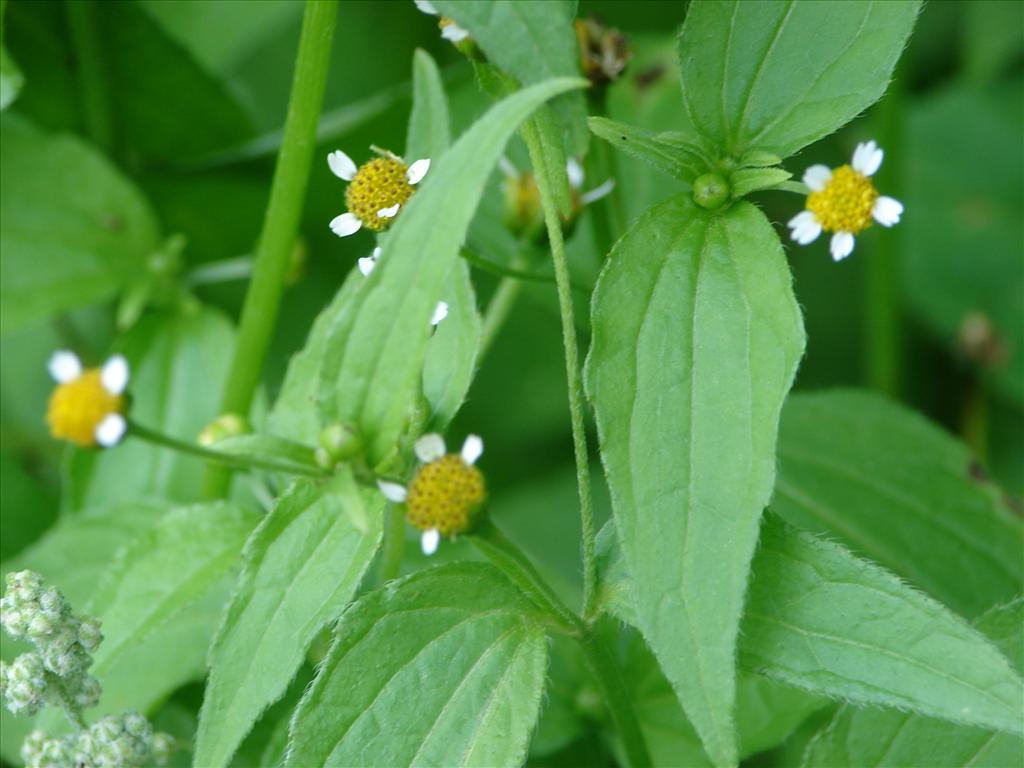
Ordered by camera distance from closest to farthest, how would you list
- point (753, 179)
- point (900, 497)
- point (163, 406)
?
point (753, 179) → point (900, 497) → point (163, 406)

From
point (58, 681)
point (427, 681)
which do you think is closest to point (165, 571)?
point (58, 681)

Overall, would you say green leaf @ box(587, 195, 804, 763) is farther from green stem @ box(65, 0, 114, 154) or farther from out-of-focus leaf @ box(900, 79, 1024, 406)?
out-of-focus leaf @ box(900, 79, 1024, 406)

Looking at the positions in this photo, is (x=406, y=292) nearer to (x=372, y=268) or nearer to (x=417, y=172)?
(x=372, y=268)

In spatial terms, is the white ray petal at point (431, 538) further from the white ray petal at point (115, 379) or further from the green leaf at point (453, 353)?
the white ray petal at point (115, 379)

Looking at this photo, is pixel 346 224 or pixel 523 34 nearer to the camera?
pixel 523 34

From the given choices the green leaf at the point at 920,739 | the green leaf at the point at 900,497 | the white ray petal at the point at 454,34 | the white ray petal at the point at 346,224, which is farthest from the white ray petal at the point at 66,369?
the green leaf at the point at 900,497

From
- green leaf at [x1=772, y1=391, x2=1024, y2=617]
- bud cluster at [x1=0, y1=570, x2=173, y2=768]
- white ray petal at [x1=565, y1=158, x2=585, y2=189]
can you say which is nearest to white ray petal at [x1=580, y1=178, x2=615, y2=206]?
white ray petal at [x1=565, y1=158, x2=585, y2=189]
